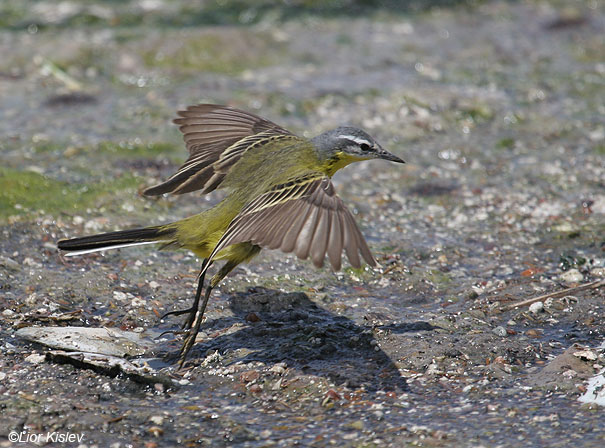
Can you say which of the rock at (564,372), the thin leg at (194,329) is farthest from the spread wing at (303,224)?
the rock at (564,372)

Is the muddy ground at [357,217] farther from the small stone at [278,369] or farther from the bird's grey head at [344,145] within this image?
the bird's grey head at [344,145]

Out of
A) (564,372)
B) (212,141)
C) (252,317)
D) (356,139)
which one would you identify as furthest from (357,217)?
(564,372)

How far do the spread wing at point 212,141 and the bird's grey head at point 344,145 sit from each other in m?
0.49

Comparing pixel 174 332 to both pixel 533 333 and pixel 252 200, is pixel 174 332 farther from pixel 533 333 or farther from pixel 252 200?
pixel 533 333

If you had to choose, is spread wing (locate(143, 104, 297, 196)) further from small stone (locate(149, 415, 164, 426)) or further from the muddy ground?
small stone (locate(149, 415, 164, 426))

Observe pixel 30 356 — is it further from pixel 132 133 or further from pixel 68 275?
pixel 132 133

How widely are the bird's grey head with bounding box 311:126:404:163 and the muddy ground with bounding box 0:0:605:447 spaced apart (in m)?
1.08

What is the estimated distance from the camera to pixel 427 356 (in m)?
5.44

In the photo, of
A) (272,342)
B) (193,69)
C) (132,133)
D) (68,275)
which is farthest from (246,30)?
(272,342)

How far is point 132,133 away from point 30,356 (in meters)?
4.46

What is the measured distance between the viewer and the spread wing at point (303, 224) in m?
4.84

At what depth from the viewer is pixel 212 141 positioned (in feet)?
22.4

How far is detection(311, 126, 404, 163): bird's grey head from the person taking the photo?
638 cm

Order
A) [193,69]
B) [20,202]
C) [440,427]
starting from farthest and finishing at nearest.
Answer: [193,69], [20,202], [440,427]
